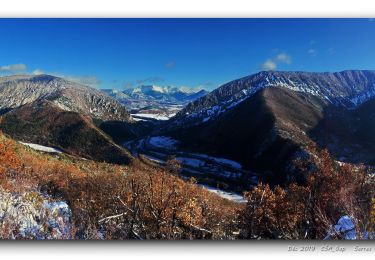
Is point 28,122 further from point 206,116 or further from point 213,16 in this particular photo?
point 213,16

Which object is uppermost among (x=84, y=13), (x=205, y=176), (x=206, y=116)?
(x=206, y=116)

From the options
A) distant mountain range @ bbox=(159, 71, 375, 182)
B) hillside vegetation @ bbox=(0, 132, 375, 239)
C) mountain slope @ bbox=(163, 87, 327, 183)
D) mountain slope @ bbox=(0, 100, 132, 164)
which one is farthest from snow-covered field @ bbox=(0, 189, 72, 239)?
mountain slope @ bbox=(0, 100, 132, 164)

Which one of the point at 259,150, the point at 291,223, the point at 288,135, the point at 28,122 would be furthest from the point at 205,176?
the point at 291,223

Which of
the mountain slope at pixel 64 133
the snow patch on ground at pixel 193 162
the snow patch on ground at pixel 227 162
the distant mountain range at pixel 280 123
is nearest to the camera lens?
the distant mountain range at pixel 280 123

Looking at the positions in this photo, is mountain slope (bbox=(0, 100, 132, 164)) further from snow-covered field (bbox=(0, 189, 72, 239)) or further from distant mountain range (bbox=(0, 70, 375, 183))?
snow-covered field (bbox=(0, 189, 72, 239))

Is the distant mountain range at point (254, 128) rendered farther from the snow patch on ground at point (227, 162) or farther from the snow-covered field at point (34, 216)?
the snow-covered field at point (34, 216)

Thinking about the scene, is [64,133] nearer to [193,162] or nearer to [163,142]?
[193,162]

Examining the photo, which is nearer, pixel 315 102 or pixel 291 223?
pixel 291 223

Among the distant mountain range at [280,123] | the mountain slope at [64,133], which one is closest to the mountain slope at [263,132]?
the distant mountain range at [280,123]
